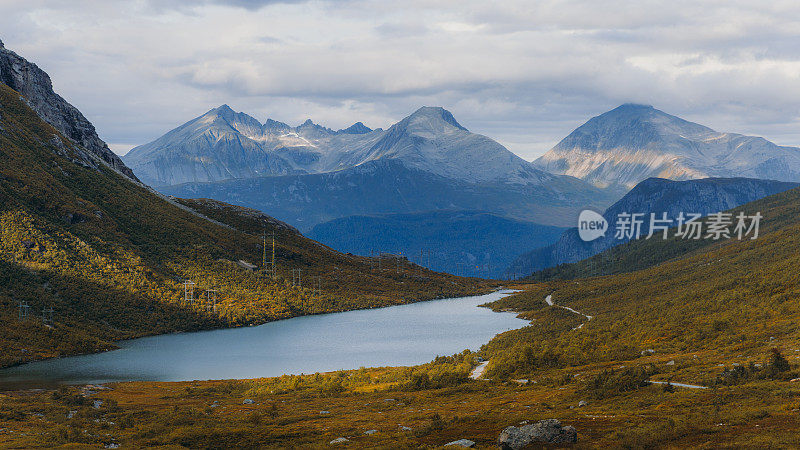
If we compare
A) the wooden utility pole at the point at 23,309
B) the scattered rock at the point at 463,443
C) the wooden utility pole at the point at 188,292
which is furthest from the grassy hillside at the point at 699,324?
the wooden utility pole at the point at 188,292

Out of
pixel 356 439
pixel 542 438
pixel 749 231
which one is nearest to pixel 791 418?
pixel 542 438

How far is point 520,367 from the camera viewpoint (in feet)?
233

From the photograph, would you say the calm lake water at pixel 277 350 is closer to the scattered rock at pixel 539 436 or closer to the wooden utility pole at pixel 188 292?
the wooden utility pole at pixel 188 292

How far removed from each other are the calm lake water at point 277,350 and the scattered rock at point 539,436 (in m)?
74.3

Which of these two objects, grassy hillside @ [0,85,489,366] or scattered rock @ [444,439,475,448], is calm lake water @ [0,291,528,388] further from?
scattered rock @ [444,439,475,448]

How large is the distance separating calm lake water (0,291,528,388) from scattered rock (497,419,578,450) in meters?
74.3

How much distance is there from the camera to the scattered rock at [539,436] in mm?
31484

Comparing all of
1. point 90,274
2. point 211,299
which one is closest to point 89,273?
point 90,274

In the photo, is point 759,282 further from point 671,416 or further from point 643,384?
point 671,416

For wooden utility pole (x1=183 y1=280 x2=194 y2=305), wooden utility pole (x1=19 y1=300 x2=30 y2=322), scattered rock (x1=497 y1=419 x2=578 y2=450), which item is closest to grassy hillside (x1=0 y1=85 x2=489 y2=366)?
Answer: wooden utility pole (x1=19 y1=300 x2=30 y2=322)

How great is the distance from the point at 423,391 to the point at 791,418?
3771 centimetres

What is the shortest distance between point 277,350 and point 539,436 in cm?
10126

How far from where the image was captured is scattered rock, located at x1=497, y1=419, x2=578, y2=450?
31484 millimetres

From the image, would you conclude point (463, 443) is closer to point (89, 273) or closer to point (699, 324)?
point (699, 324)
